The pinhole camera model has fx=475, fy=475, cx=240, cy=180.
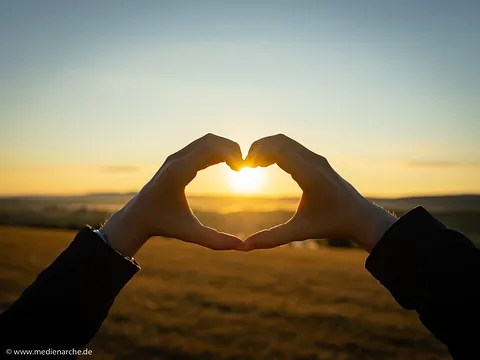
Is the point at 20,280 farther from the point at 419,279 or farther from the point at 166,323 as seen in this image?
the point at 419,279

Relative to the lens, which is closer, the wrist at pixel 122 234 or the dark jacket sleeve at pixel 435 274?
the dark jacket sleeve at pixel 435 274

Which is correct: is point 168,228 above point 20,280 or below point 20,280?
above

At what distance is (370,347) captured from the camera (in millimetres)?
6133

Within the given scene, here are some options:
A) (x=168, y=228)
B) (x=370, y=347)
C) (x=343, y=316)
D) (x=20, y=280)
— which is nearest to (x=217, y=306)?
(x=343, y=316)

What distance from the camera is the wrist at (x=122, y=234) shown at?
1516mm

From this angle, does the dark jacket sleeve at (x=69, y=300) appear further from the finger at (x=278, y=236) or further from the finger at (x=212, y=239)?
the finger at (x=278, y=236)

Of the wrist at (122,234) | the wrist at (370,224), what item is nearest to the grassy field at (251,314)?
the wrist at (122,234)

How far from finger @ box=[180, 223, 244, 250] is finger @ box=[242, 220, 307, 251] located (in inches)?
1.8

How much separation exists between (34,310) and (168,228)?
484 millimetres

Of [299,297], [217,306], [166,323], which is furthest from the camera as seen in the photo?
[299,297]

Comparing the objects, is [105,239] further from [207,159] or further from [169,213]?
[207,159]

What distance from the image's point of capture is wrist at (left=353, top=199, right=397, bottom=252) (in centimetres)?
143

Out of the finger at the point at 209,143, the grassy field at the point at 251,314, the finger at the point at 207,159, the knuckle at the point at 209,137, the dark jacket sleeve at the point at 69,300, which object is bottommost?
the grassy field at the point at 251,314

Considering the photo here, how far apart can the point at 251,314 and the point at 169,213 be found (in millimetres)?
6279
